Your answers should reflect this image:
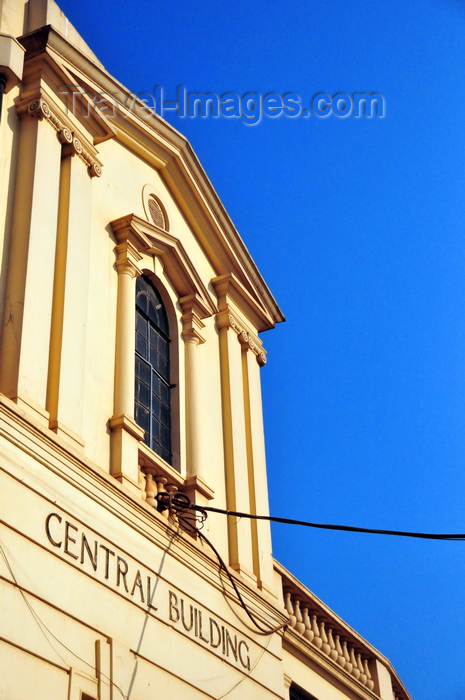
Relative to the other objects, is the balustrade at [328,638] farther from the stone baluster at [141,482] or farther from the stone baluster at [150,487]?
the stone baluster at [141,482]

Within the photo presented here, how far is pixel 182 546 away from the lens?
34.0 feet

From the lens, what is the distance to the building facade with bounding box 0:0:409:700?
27.0ft

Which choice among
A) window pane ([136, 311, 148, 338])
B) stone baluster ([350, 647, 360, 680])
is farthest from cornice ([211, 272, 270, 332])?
stone baluster ([350, 647, 360, 680])

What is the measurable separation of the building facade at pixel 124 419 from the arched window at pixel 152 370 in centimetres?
3

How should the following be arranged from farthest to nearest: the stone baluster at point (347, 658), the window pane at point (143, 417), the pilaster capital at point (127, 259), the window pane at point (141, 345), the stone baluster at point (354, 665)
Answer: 1. the stone baluster at point (354, 665)
2. the stone baluster at point (347, 658)
3. the window pane at point (141, 345)
4. the pilaster capital at point (127, 259)
5. the window pane at point (143, 417)

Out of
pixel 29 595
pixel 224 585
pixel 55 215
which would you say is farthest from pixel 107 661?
pixel 55 215

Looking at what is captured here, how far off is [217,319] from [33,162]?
470 centimetres

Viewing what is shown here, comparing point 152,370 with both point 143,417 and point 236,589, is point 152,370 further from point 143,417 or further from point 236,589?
point 236,589

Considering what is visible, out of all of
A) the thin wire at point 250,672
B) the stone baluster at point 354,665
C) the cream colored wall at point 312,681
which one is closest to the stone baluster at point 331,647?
the cream colored wall at point 312,681

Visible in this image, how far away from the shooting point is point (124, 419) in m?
10.2

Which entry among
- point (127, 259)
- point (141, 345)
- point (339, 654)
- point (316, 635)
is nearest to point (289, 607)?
point (316, 635)

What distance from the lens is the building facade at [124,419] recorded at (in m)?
8.23

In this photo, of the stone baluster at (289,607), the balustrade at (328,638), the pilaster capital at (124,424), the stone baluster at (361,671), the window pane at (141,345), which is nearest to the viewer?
the pilaster capital at (124,424)

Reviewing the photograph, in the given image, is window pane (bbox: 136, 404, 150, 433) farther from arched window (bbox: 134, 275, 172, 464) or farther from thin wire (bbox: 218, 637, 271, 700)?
thin wire (bbox: 218, 637, 271, 700)
